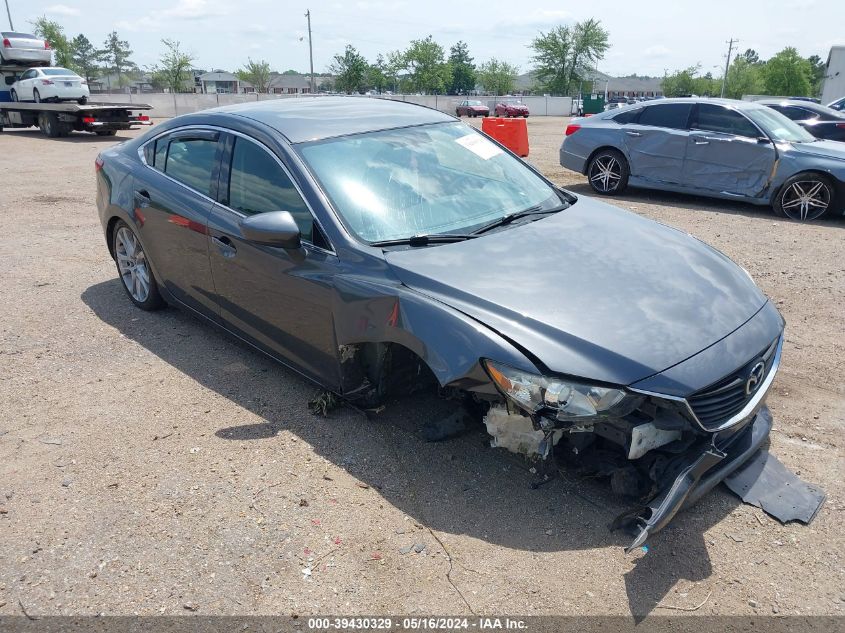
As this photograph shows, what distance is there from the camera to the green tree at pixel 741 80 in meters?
96.7

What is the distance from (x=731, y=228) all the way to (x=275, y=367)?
256 inches

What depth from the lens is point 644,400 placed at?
101 inches

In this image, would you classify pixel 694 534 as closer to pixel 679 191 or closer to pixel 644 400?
pixel 644 400

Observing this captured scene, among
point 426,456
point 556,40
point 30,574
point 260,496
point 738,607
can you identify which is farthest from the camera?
point 556,40

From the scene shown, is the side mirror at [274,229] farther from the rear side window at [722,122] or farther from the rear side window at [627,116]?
the rear side window at [627,116]

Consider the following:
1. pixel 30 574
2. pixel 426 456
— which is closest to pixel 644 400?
pixel 426 456

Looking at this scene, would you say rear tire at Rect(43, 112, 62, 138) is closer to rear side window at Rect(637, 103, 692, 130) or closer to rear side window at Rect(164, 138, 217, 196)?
rear side window at Rect(637, 103, 692, 130)

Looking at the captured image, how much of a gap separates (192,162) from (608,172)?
25.5 feet

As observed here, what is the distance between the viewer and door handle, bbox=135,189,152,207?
15.5 ft

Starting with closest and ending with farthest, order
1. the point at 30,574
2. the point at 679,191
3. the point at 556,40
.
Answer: the point at 30,574
the point at 679,191
the point at 556,40

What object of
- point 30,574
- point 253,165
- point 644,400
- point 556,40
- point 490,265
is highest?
point 556,40

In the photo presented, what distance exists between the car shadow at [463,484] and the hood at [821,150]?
7.43m

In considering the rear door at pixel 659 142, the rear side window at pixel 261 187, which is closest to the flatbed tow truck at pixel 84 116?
the rear door at pixel 659 142

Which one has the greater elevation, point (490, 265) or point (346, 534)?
point (490, 265)
